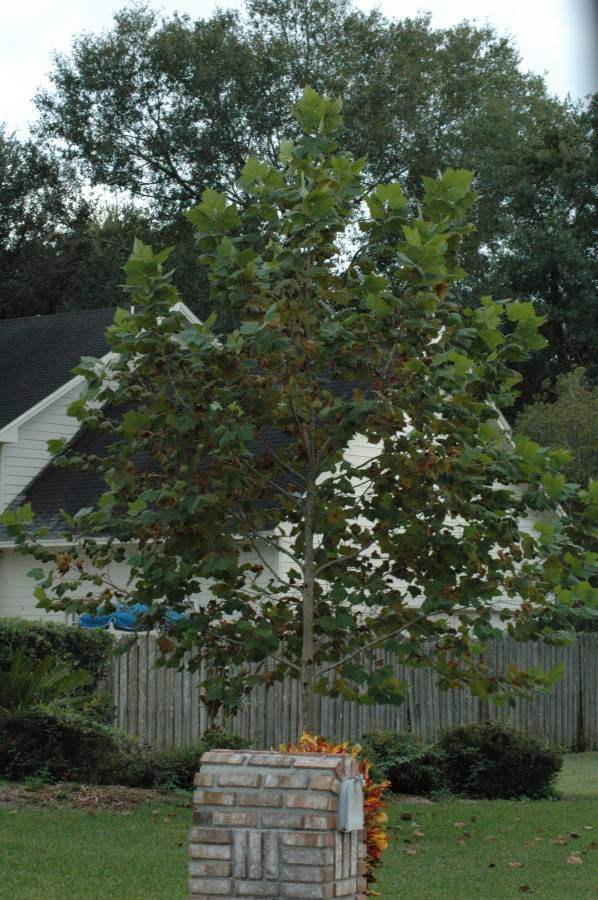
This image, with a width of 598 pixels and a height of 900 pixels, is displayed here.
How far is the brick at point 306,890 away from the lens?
546cm

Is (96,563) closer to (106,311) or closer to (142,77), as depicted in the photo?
(106,311)

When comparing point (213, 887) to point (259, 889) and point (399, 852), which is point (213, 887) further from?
point (399, 852)

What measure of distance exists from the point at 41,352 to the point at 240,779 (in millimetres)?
20605

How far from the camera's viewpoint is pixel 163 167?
4153cm

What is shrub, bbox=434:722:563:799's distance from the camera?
1438cm

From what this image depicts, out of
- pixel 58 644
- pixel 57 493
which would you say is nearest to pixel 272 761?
pixel 58 644

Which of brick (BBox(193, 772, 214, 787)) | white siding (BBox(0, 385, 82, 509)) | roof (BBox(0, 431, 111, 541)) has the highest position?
white siding (BBox(0, 385, 82, 509))

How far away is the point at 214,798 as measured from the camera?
5.66 metres

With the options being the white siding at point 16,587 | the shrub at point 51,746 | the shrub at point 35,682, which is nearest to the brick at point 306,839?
the shrub at point 51,746

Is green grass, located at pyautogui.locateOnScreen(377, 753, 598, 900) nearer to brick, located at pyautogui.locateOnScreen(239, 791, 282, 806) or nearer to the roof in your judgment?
brick, located at pyautogui.locateOnScreen(239, 791, 282, 806)

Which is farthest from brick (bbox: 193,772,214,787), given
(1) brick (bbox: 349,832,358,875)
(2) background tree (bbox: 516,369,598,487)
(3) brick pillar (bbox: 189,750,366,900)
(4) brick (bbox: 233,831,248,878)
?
(2) background tree (bbox: 516,369,598,487)

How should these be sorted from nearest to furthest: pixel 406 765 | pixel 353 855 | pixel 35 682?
pixel 353 855
pixel 35 682
pixel 406 765

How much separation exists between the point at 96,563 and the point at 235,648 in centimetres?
117

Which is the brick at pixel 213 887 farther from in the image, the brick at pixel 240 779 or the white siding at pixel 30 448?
the white siding at pixel 30 448
